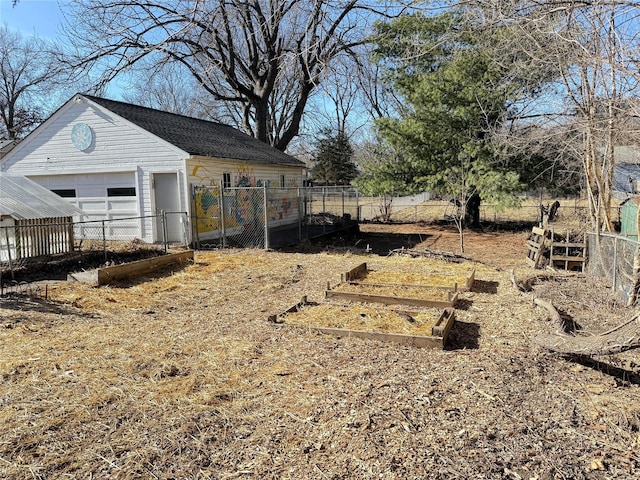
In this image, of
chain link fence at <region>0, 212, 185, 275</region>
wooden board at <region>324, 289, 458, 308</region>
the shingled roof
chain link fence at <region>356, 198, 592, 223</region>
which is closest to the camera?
wooden board at <region>324, 289, 458, 308</region>

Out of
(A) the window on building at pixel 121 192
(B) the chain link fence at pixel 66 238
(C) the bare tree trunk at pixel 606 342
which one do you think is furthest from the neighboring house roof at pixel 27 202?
(C) the bare tree trunk at pixel 606 342

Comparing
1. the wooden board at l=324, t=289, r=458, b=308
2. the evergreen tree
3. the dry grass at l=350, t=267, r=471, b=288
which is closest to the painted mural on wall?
the dry grass at l=350, t=267, r=471, b=288

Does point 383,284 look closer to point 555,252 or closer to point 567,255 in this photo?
point 567,255

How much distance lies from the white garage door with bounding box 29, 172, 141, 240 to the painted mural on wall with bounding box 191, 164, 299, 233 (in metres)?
2.09

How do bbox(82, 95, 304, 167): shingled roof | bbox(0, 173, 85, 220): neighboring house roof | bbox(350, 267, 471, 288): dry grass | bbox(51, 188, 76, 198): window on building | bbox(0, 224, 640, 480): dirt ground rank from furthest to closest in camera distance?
bbox(51, 188, 76, 198): window on building < bbox(82, 95, 304, 167): shingled roof < bbox(0, 173, 85, 220): neighboring house roof < bbox(350, 267, 471, 288): dry grass < bbox(0, 224, 640, 480): dirt ground

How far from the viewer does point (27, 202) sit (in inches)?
456

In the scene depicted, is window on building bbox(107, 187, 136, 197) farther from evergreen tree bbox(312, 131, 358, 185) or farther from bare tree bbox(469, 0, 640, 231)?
evergreen tree bbox(312, 131, 358, 185)

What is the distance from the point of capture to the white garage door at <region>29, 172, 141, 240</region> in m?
15.3

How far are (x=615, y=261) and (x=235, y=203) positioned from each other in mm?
11742

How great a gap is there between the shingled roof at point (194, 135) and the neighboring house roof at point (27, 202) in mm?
3580

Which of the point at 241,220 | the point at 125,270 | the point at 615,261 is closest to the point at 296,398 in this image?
the point at 615,261

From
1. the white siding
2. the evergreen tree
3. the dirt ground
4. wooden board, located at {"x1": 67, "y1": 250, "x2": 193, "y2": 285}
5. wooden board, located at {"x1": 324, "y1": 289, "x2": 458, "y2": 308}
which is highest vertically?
the evergreen tree

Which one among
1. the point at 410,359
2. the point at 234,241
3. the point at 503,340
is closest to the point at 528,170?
the point at 234,241

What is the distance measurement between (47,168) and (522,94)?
16733 mm
